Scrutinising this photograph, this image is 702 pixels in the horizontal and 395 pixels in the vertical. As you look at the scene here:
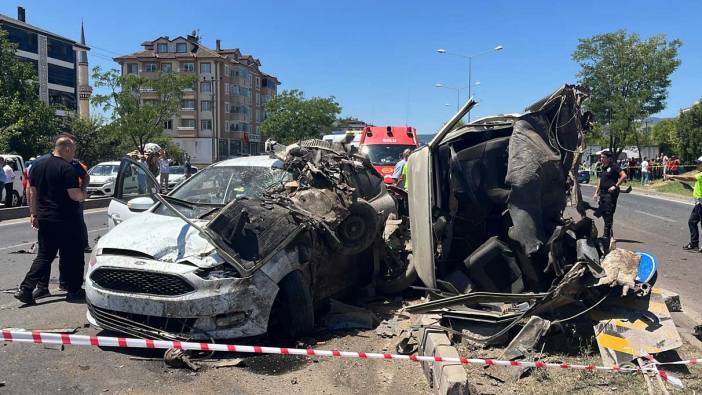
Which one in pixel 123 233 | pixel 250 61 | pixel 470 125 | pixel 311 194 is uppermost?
pixel 250 61

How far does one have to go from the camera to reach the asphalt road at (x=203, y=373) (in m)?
4.02

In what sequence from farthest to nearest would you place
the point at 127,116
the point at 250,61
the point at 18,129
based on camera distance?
the point at 250,61 < the point at 127,116 < the point at 18,129

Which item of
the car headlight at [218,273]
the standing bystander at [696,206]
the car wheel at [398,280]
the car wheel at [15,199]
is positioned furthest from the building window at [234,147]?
the car headlight at [218,273]

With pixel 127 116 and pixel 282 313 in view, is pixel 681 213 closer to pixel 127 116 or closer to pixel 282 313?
pixel 282 313

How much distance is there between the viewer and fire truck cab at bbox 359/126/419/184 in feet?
53.3

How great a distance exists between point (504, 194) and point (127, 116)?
3647 cm

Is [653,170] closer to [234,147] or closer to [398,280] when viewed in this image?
[398,280]

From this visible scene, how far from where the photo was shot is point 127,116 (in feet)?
123

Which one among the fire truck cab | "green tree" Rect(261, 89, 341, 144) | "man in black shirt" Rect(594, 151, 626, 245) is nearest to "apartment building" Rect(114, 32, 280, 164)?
"green tree" Rect(261, 89, 341, 144)

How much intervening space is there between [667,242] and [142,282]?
10.8 metres

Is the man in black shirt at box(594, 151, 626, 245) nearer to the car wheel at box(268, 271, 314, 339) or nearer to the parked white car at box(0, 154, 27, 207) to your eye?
the car wheel at box(268, 271, 314, 339)

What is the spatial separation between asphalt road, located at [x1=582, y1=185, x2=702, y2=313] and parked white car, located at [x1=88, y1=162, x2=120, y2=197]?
18635 millimetres

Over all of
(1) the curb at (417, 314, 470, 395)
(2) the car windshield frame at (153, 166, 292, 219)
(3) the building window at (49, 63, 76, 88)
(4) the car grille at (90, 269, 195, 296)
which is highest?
(3) the building window at (49, 63, 76, 88)

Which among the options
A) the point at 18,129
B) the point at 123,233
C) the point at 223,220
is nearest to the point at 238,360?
the point at 223,220
